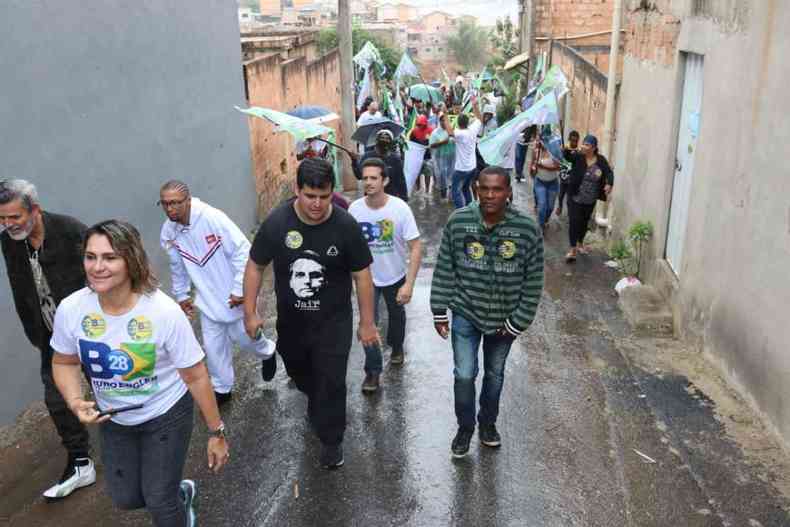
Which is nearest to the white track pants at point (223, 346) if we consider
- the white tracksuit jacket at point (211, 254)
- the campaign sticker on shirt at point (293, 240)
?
the white tracksuit jacket at point (211, 254)

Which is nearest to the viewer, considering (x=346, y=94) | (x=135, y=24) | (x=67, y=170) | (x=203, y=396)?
(x=203, y=396)

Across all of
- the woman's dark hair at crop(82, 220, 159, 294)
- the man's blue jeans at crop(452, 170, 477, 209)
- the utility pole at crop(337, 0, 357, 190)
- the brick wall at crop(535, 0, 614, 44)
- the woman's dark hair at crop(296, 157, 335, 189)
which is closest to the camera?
the woman's dark hair at crop(82, 220, 159, 294)

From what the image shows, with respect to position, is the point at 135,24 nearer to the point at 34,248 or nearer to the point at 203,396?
the point at 34,248

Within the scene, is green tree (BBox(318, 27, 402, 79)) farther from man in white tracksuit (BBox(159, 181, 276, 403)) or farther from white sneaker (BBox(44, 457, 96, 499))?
white sneaker (BBox(44, 457, 96, 499))

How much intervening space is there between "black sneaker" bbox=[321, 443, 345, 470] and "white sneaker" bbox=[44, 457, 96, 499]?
1.41 m

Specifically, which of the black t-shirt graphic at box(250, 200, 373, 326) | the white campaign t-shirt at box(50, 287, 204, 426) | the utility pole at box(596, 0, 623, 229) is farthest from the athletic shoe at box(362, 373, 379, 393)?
the utility pole at box(596, 0, 623, 229)

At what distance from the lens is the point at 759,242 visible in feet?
16.6

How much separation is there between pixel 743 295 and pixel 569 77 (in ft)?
43.9

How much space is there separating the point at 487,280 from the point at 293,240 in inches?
45.8

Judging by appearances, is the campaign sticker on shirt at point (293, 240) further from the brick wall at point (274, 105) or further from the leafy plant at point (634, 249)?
the brick wall at point (274, 105)

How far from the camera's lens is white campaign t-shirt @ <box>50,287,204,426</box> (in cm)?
311

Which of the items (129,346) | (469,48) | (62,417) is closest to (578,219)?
(62,417)

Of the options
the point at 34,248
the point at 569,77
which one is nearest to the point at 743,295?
the point at 34,248

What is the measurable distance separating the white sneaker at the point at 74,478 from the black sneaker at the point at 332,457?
55.7 inches
